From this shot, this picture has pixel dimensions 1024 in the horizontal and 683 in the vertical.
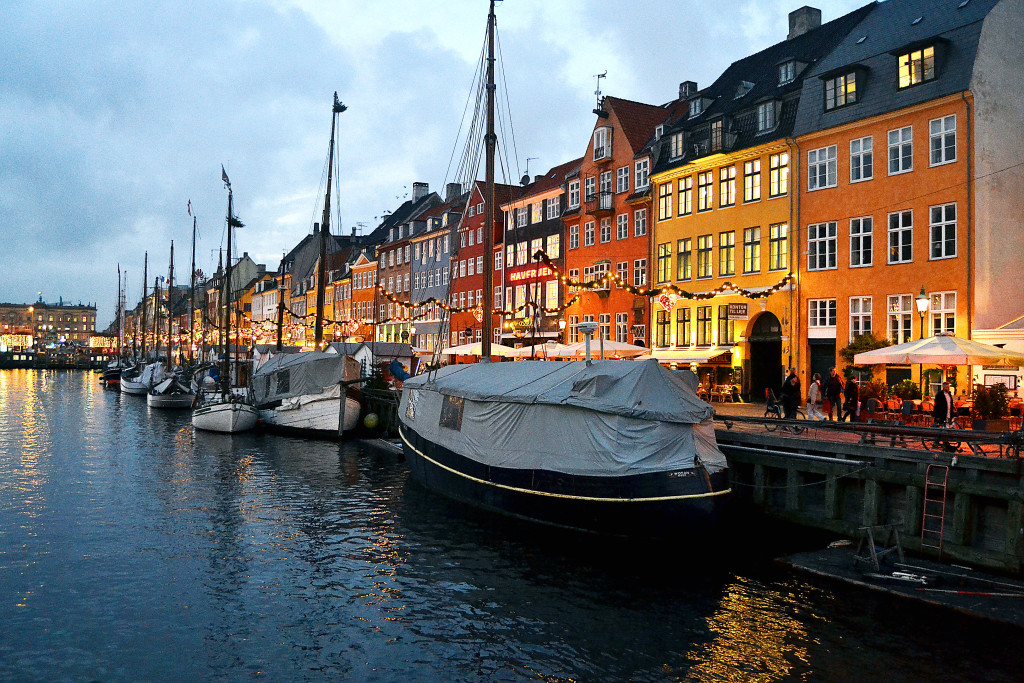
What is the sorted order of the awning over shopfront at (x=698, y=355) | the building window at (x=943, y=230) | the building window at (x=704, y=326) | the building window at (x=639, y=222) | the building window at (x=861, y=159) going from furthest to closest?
the building window at (x=639, y=222)
the building window at (x=704, y=326)
the awning over shopfront at (x=698, y=355)
the building window at (x=861, y=159)
the building window at (x=943, y=230)

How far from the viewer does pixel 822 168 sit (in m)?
36.2

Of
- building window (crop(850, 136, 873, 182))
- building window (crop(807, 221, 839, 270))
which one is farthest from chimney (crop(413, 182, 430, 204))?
building window (crop(850, 136, 873, 182))

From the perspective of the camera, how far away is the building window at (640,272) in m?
47.6

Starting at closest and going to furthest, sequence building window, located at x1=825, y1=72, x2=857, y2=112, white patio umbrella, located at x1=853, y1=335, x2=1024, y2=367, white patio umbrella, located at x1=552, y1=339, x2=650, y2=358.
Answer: white patio umbrella, located at x1=853, y1=335, x2=1024, y2=367 → building window, located at x1=825, y1=72, x2=857, y2=112 → white patio umbrella, located at x1=552, y1=339, x2=650, y2=358

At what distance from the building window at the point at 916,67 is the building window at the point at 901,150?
5.94 feet

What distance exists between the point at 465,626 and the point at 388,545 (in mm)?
5611

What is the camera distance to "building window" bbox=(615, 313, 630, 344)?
4878cm

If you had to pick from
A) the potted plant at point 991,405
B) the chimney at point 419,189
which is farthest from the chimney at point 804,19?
the chimney at point 419,189

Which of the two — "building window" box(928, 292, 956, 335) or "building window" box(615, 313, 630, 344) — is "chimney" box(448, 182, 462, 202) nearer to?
"building window" box(615, 313, 630, 344)

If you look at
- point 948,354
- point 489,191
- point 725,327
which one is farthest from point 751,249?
point 948,354

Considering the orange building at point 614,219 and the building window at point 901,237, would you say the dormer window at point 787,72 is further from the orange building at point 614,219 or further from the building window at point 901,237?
the building window at point 901,237

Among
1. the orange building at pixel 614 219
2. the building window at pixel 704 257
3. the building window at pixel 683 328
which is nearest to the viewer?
the building window at pixel 704 257

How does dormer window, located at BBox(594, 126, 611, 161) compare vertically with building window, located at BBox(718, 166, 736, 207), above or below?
above

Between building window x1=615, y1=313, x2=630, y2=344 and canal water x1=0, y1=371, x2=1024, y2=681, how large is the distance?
88.7 feet
